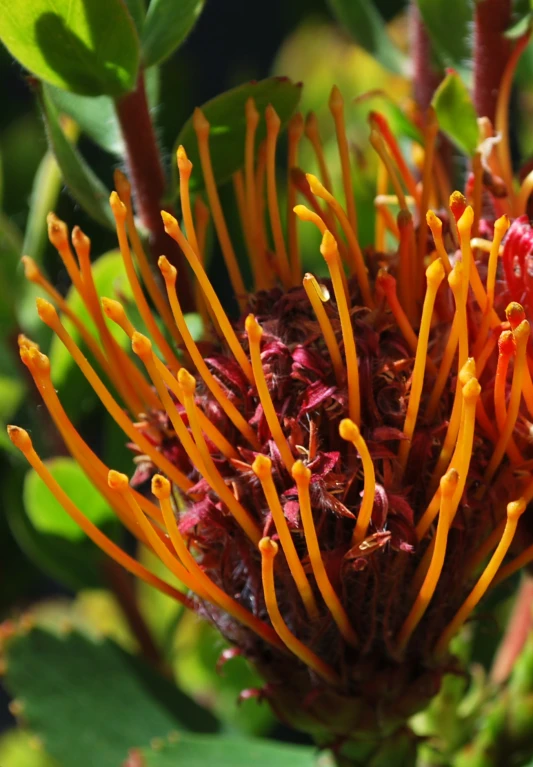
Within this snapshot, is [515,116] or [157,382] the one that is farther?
[515,116]

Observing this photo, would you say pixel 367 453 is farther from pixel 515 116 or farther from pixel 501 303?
pixel 515 116

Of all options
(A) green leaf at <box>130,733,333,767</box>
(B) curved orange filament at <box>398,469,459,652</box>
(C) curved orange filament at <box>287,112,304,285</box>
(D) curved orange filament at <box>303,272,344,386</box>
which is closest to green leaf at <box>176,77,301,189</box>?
(C) curved orange filament at <box>287,112,304,285</box>

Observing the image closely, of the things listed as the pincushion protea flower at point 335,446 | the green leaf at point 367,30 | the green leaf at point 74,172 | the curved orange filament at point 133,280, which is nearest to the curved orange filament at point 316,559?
the pincushion protea flower at point 335,446

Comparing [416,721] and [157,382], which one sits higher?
[157,382]

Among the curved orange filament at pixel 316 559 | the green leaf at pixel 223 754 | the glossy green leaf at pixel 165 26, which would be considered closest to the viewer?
the curved orange filament at pixel 316 559

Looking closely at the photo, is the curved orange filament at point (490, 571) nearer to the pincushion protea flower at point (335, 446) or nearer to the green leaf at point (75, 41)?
the pincushion protea flower at point (335, 446)

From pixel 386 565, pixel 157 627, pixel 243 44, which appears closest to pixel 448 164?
pixel 386 565
